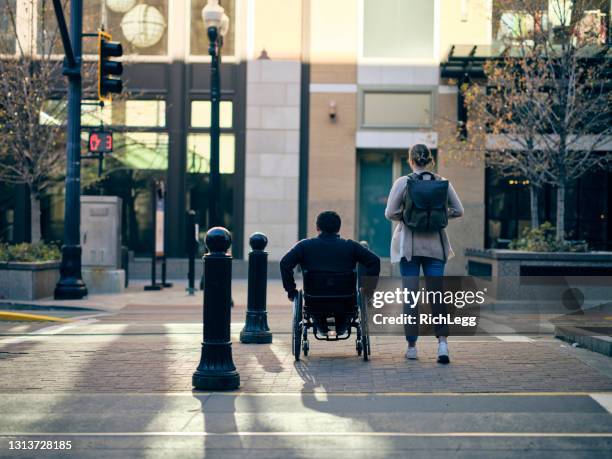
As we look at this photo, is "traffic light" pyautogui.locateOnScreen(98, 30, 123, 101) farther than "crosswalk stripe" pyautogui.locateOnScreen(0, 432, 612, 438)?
Yes

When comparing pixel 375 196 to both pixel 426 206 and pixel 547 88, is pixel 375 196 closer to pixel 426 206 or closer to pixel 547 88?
pixel 547 88

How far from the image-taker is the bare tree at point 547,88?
1680 cm

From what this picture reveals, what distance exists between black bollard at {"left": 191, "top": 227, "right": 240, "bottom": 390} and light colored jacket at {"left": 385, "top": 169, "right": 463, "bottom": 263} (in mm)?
1664

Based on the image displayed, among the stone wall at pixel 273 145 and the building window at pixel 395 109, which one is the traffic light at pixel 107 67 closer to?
the stone wall at pixel 273 145

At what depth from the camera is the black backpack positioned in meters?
7.16

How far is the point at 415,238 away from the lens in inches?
286

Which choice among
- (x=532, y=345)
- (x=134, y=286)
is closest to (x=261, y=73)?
(x=134, y=286)

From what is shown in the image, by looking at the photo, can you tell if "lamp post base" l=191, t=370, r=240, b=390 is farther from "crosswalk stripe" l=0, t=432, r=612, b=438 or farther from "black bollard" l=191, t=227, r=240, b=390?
"crosswalk stripe" l=0, t=432, r=612, b=438

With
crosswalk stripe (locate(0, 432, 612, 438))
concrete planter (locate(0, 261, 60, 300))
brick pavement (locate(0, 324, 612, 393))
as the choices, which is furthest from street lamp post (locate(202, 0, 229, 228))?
crosswalk stripe (locate(0, 432, 612, 438))

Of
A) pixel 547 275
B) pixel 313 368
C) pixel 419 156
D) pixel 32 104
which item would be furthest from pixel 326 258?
pixel 32 104

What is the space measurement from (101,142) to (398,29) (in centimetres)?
968

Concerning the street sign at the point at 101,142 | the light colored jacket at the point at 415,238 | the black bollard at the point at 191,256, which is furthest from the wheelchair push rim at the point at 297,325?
the street sign at the point at 101,142

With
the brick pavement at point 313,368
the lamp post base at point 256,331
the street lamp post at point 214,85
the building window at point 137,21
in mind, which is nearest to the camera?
the brick pavement at point 313,368

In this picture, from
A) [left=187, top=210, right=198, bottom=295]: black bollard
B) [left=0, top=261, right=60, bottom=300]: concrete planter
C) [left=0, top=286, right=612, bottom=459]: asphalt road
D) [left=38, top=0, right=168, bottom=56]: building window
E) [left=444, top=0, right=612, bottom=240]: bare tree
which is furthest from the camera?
[left=38, top=0, right=168, bottom=56]: building window
